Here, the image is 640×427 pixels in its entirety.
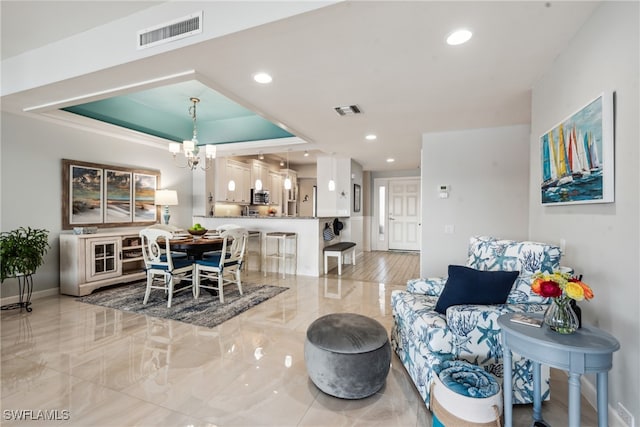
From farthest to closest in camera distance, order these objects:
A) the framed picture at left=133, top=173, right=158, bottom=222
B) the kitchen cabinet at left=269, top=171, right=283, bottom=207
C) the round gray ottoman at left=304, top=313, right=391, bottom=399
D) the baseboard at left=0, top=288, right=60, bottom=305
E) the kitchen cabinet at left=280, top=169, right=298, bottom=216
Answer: the kitchen cabinet at left=280, top=169, right=298, bottom=216 < the kitchen cabinet at left=269, top=171, right=283, bottom=207 < the framed picture at left=133, top=173, right=158, bottom=222 < the baseboard at left=0, top=288, right=60, bottom=305 < the round gray ottoman at left=304, top=313, right=391, bottom=399

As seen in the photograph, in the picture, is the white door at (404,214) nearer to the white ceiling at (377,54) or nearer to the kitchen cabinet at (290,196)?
the kitchen cabinet at (290,196)

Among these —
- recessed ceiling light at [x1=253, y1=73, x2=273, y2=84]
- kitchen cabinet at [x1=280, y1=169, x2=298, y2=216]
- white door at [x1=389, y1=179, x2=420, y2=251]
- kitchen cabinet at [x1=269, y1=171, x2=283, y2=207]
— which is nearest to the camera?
recessed ceiling light at [x1=253, y1=73, x2=273, y2=84]

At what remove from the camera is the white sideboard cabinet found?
411 centimetres

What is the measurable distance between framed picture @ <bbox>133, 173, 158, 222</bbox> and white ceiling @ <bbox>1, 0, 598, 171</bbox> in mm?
A: 1939

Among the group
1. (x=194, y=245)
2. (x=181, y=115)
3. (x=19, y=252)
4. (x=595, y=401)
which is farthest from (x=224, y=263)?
(x=595, y=401)

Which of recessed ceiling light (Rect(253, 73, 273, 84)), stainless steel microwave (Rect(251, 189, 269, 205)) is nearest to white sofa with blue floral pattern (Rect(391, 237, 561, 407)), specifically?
recessed ceiling light (Rect(253, 73, 273, 84))

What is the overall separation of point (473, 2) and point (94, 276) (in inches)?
210

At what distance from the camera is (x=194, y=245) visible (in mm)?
3834

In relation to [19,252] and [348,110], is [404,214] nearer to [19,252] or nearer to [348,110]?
[348,110]

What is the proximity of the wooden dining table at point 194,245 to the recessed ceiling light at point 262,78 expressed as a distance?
221 cm

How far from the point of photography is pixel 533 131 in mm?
2807

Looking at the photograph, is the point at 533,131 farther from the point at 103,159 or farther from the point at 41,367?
the point at 103,159

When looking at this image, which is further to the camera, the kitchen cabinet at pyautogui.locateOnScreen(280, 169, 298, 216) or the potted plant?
the kitchen cabinet at pyautogui.locateOnScreen(280, 169, 298, 216)

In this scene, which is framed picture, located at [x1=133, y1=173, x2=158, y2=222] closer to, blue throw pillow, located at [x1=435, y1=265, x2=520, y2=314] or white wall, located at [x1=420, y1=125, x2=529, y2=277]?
white wall, located at [x1=420, y1=125, x2=529, y2=277]
